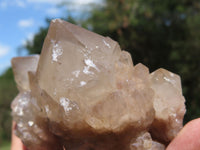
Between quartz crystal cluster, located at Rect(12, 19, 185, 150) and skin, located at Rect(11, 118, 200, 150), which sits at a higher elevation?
quartz crystal cluster, located at Rect(12, 19, 185, 150)

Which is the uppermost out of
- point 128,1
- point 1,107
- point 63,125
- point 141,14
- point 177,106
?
point 63,125

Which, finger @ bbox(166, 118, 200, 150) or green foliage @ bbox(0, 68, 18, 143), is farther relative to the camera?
green foliage @ bbox(0, 68, 18, 143)

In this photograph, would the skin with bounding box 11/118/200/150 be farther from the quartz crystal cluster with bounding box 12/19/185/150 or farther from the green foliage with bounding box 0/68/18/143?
the green foliage with bounding box 0/68/18/143

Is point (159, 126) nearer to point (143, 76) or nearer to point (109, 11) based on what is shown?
point (143, 76)

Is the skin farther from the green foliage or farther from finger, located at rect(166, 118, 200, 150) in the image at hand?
the green foliage

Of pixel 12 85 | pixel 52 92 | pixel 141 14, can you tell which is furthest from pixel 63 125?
pixel 12 85

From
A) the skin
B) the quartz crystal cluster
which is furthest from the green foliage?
the skin

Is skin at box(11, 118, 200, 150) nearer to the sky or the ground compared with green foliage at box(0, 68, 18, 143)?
nearer to the sky

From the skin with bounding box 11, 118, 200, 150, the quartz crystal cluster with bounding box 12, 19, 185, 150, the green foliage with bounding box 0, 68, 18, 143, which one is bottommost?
the green foliage with bounding box 0, 68, 18, 143
